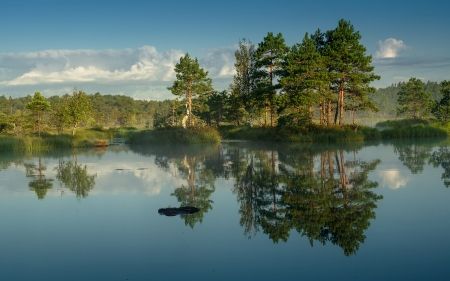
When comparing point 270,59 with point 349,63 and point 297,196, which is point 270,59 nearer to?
point 349,63

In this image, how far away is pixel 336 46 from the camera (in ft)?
136

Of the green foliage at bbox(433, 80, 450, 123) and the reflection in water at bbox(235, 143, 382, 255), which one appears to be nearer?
the reflection in water at bbox(235, 143, 382, 255)

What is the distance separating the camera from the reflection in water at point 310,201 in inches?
347

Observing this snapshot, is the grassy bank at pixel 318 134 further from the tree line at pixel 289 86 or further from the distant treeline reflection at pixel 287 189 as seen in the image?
the distant treeline reflection at pixel 287 189

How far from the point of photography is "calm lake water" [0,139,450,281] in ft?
22.8

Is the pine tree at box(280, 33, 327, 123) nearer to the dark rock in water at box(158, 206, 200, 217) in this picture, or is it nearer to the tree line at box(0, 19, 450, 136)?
the tree line at box(0, 19, 450, 136)

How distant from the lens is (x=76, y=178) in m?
18.7

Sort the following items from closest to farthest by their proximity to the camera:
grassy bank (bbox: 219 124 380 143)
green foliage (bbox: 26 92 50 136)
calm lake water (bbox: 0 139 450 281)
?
calm lake water (bbox: 0 139 450 281) → grassy bank (bbox: 219 124 380 143) → green foliage (bbox: 26 92 50 136)

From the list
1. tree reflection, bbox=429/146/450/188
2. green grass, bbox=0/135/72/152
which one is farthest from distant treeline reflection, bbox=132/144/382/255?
green grass, bbox=0/135/72/152

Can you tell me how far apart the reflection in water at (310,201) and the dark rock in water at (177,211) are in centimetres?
127

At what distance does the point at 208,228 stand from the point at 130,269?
8.60ft

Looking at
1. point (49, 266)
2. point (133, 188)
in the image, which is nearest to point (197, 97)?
point (133, 188)

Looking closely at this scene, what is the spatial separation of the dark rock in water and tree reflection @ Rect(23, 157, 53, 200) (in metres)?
5.17

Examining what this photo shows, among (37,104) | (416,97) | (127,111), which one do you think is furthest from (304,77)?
(127,111)
